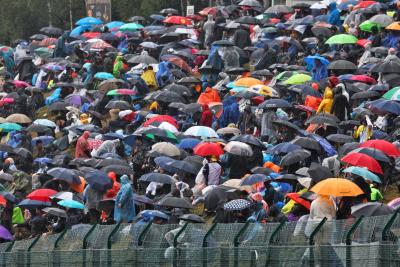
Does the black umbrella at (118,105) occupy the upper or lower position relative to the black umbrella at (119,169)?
lower

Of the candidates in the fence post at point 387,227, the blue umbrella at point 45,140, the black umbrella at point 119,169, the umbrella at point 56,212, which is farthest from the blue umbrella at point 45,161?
the fence post at point 387,227

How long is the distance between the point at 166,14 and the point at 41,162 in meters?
20.4

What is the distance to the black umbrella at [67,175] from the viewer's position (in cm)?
3189

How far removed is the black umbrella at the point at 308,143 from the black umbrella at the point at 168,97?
25.6 ft

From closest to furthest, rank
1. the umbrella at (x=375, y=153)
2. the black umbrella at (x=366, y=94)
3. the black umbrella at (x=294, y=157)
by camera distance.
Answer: the umbrella at (x=375, y=153) < the black umbrella at (x=294, y=157) < the black umbrella at (x=366, y=94)

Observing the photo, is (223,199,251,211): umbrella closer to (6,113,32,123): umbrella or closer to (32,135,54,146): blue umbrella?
(32,135,54,146): blue umbrella

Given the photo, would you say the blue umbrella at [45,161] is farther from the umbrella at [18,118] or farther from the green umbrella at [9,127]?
the umbrella at [18,118]

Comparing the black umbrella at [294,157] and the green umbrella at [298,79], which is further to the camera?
the green umbrella at [298,79]

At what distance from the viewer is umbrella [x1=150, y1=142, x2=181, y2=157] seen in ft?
106

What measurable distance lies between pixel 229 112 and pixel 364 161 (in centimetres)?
831

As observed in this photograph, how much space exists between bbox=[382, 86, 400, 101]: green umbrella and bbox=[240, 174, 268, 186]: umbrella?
4.67 m

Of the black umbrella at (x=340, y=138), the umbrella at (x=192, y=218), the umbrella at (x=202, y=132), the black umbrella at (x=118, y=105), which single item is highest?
the black umbrella at (x=340, y=138)

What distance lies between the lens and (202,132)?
33969mm

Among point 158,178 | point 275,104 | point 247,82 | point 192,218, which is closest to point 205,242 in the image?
point 192,218
